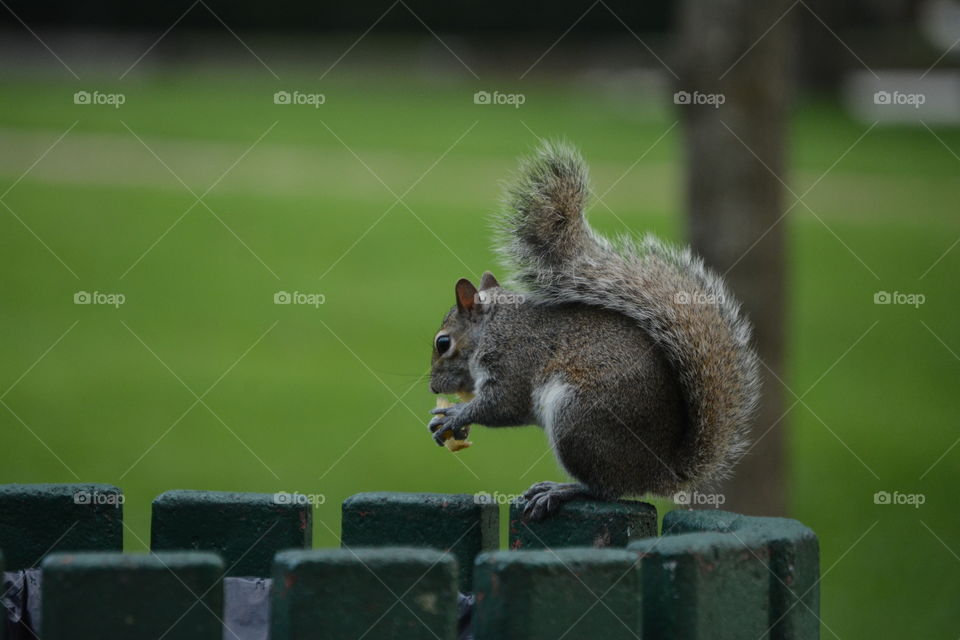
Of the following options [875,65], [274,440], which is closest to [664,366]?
[274,440]

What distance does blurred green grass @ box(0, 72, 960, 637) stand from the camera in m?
4.78

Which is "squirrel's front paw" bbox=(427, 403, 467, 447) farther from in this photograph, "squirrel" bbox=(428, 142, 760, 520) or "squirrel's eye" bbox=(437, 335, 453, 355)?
"squirrel's eye" bbox=(437, 335, 453, 355)

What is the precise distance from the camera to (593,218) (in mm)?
9070

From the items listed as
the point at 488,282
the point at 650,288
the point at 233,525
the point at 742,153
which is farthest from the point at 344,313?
the point at 233,525

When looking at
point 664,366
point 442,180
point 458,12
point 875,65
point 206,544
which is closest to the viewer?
point 206,544

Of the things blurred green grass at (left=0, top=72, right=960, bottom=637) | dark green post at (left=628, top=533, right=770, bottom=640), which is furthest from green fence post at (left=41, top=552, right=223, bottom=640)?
blurred green grass at (left=0, top=72, right=960, bottom=637)

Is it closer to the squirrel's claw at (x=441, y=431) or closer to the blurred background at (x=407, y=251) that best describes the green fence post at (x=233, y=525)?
the squirrel's claw at (x=441, y=431)

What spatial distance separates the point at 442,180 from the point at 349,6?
7.94 meters

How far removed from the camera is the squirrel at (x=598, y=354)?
2.19 metres

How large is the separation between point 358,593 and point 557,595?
237 millimetres

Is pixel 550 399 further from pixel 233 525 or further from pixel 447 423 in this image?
pixel 233 525

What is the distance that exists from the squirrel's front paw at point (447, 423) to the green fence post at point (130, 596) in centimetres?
91

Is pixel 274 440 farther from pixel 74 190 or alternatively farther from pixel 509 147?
pixel 509 147

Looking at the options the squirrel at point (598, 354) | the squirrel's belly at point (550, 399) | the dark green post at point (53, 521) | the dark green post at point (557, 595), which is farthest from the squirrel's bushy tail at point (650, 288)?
the dark green post at point (53, 521)
